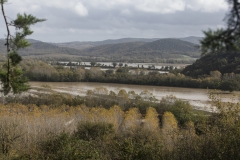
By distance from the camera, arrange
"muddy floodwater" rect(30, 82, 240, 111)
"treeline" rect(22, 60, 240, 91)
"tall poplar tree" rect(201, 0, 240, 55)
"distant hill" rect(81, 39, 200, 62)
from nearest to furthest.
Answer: "tall poplar tree" rect(201, 0, 240, 55) < "muddy floodwater" rect(30, 82, 240, 111) < "treeline" rect(22, 60, 240, 91) < "distant hill" rect(81, 39, 200, 62)

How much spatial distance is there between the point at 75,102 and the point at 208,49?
2451 cm

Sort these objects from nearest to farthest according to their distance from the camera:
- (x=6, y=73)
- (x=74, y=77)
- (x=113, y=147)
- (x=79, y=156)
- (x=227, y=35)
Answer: (x=227, y=35) → (x=6, y=73) → (x=79, y=156) → (x=113, y=147) → (x=74, y=77)

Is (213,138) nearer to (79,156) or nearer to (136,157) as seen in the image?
(136,157)

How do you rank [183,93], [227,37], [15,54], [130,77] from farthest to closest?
1. [130,77]
2. [183,93]
3. [15,54]
4. [227,37]

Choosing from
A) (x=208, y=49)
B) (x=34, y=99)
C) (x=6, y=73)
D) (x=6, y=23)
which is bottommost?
(x=34, y=99)

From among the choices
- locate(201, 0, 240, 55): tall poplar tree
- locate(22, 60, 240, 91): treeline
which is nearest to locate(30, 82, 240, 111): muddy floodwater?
locate(22, 60, 240, 91): treeline

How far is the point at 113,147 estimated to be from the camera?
9.54 metres

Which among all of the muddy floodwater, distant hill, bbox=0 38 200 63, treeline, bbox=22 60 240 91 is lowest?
the muddy floodwater

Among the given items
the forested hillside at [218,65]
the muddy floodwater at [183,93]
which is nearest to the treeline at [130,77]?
the muddy floodwater at [183,93]

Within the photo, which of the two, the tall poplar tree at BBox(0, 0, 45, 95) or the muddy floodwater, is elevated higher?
the tall poplar tree at BBox(0, 0, 45, 95)

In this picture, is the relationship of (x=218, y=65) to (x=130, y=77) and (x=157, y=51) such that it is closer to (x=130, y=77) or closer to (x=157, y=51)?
(x=130, y=77)

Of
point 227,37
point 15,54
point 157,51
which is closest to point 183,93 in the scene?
point 15,54

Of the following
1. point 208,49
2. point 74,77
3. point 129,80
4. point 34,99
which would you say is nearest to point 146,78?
point 129,80

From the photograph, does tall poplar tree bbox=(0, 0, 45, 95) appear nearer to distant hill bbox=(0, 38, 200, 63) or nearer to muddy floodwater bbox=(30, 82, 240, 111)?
muddy floodwater bbox=(30, 82, 240, 111)
